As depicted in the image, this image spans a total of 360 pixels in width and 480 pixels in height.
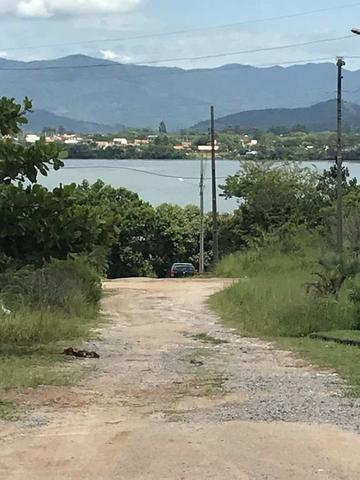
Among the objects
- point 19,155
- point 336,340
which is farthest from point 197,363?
point 19,155

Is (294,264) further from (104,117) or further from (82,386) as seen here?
(104,117)

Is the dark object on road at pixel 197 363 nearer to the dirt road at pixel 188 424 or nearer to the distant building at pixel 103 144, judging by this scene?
the dirt road at pixel 188 424

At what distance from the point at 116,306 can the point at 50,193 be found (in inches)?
537

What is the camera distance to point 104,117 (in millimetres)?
165125

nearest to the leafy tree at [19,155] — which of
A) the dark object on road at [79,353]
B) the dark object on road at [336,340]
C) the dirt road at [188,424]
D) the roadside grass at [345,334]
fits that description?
the dark object on road at [79,353]

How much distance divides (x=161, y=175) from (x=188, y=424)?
67.1m

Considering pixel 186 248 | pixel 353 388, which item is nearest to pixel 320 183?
pixel 186 248

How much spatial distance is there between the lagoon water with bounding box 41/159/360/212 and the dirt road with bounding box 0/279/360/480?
48151 mm

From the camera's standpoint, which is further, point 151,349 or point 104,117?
point 104,117

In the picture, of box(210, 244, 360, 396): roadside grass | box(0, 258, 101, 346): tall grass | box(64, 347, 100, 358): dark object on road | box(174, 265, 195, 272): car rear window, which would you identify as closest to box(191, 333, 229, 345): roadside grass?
box(210, 244, 360, 396): roadside grass

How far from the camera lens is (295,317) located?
1816cm

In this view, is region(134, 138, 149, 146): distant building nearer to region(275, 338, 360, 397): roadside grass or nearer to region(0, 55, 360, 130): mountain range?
region(275, 338, 360, 397): roadside grass

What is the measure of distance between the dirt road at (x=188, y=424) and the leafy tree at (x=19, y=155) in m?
3.03

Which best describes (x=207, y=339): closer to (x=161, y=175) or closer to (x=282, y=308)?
(x=282, y=308)
